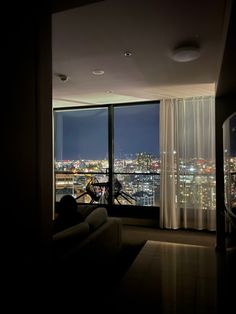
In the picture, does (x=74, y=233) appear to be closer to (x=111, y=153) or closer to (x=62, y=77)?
(x=62, y=77)

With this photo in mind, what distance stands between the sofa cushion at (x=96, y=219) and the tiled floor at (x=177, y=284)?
30.9 inches

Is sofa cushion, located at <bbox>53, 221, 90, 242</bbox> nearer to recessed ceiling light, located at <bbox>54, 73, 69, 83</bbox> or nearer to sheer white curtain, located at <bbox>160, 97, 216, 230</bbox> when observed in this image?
recessed ceiling light, located at <bbox>54, 73, 69, 83</bbox>

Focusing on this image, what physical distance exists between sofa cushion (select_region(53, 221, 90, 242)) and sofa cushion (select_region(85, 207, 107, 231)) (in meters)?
0.14

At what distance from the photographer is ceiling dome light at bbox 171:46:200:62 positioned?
229 cm

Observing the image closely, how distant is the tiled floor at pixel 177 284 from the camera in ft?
3.93

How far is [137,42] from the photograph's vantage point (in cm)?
218

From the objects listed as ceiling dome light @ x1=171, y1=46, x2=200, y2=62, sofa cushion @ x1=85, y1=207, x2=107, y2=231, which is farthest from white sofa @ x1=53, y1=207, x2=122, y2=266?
ceiling dome light @ x1=171, y1=46, x2=200, y2=62

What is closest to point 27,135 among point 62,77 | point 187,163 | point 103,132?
point 62,77

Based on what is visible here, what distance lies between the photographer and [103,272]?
2.69 meters

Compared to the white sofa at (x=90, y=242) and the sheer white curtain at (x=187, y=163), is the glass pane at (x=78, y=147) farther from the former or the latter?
the white sofa at (x=90, y=242)

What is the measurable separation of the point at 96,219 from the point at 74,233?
2.00 ft

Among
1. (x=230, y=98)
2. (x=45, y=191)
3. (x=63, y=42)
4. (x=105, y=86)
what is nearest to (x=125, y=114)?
(x=105, y=86)

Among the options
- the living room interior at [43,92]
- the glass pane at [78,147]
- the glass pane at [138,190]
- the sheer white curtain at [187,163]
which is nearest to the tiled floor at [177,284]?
the living room interior at [43,92]

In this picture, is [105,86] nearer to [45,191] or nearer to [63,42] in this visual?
[63,42]
